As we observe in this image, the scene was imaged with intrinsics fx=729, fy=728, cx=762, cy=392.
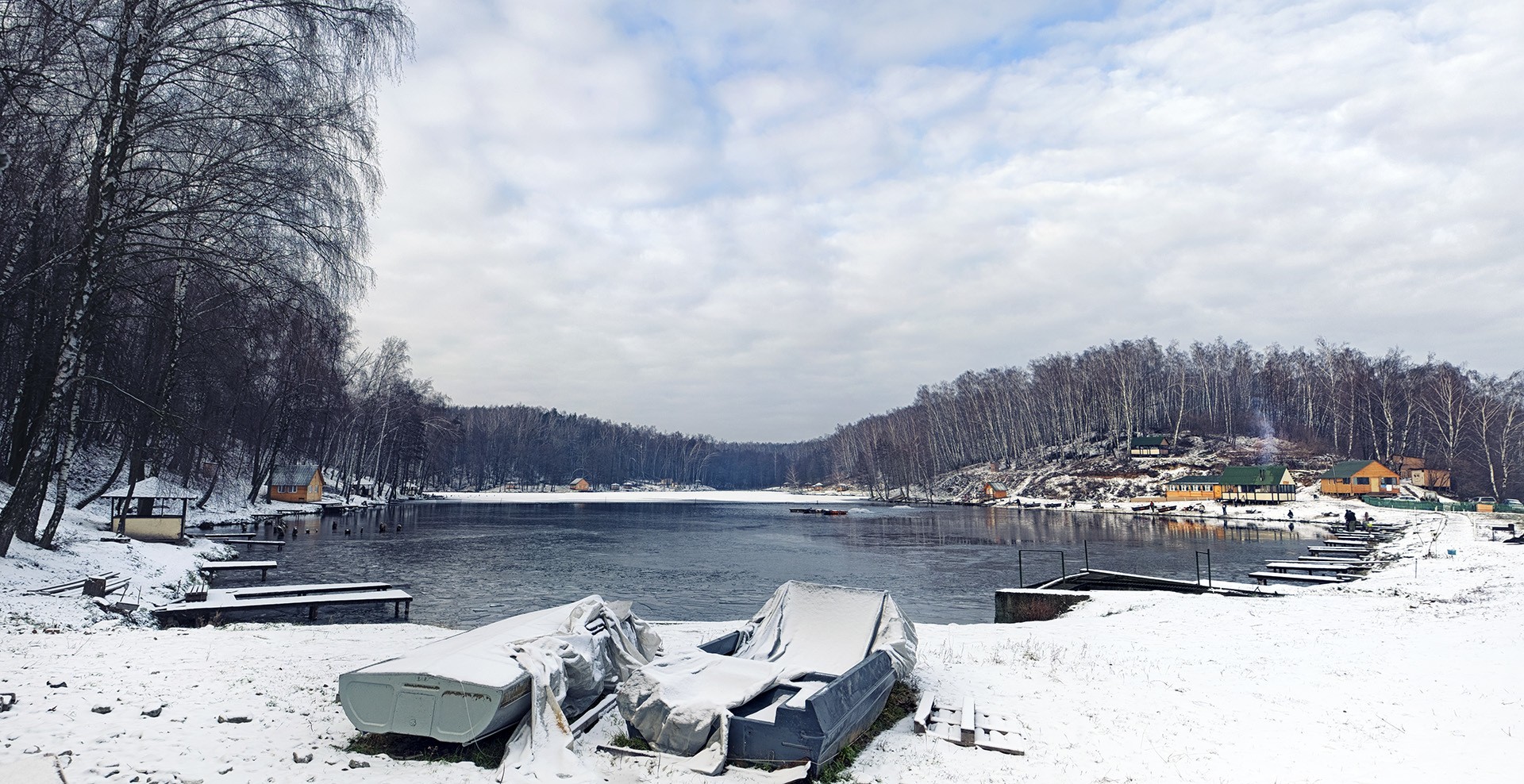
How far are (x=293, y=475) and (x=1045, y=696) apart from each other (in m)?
70.6

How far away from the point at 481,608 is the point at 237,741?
12633mm

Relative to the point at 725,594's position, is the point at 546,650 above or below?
above

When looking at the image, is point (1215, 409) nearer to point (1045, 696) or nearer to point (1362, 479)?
point (1362, 479)

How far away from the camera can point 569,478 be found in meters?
158

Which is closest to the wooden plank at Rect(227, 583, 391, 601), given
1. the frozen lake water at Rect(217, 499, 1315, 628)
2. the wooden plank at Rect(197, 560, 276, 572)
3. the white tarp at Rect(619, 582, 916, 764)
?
the frozen lake water at Rect(217, 499, 1315, 628)

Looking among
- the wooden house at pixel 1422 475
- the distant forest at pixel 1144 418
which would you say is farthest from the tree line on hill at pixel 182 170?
the wooden house at pixel 1422 475

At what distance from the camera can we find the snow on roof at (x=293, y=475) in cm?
6200

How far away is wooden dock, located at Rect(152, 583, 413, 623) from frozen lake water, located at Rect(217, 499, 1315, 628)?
1.48ft

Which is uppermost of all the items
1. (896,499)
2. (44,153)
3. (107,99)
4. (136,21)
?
(136,21)

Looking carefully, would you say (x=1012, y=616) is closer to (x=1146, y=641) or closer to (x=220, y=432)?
(x=1146, y=641)

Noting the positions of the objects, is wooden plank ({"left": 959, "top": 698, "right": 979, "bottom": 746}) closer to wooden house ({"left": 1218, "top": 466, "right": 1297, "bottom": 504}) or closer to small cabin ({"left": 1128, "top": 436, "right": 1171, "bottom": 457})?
wooden house ({"left": 1218, "top": 466, "right": 1297, "bottom": 504})

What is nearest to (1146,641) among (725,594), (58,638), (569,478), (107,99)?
(725,594)

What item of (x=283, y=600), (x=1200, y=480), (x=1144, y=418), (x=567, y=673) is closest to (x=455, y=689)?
(x=567, y=673)

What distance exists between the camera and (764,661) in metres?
9.80
